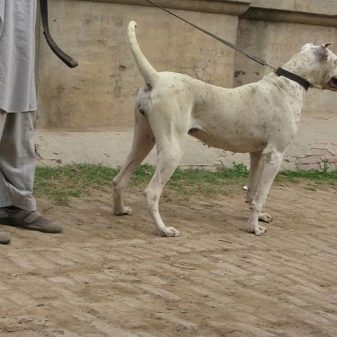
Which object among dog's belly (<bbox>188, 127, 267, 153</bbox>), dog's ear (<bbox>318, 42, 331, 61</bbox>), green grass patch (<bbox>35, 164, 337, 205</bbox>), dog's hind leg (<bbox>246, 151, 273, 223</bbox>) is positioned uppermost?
dog's ear (<bbox>318, 42, 331, 61</bbox>)

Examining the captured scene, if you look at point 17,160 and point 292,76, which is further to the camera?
point 292,76

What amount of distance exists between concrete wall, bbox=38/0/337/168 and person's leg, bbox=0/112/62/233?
7.54 feet

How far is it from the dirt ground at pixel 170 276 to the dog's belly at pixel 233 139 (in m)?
0.62

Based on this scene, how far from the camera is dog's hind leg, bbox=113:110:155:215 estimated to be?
6801mm

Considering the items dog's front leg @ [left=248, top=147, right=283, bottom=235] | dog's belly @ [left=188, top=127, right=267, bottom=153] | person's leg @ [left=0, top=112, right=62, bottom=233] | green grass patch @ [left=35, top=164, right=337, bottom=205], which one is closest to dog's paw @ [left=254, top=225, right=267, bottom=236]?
dog's front leg @ [left=248, top=147, right=283, bottom=235]

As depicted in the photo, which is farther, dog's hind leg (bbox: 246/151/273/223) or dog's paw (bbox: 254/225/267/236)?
dog's hind leg (bbox: 246/151/273/223)

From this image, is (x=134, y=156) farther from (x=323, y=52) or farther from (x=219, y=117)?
(x=323, y=52)

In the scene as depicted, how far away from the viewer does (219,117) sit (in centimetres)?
671

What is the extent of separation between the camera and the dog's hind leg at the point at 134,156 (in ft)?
22.3

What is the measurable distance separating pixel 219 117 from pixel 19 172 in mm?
1541

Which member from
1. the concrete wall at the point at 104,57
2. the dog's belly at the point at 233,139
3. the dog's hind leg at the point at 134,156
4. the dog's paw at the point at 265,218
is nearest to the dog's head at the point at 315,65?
the dog's belly at the point at 233,139

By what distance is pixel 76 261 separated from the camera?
5.54 m

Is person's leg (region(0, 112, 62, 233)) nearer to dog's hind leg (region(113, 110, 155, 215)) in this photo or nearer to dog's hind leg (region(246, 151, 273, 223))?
dog's hind leg (region(113, 110, 155, 215))

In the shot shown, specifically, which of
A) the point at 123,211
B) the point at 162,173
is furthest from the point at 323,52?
the point at 123,211
